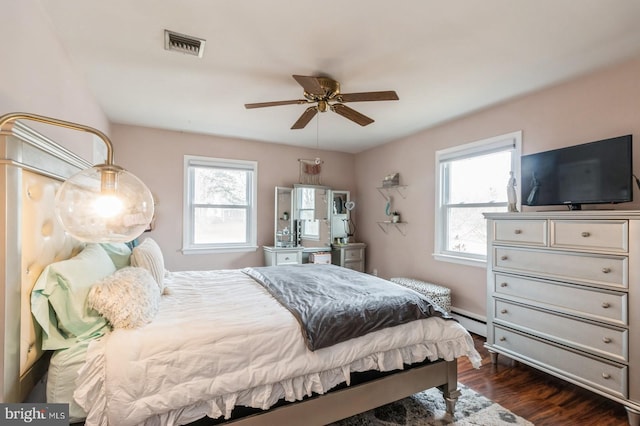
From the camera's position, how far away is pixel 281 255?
440 cm

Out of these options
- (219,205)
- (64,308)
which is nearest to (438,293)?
(219,205)

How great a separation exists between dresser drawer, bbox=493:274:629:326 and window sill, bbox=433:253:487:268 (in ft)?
2.28

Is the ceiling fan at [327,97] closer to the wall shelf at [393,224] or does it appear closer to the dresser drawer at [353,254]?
the wall shelf at [393,224]

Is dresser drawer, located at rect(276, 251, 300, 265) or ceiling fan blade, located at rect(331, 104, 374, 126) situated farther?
dresser drawer, located at rect(276, 251, 300, 265)

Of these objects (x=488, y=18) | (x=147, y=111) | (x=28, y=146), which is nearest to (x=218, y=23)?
(x=28, y=146)

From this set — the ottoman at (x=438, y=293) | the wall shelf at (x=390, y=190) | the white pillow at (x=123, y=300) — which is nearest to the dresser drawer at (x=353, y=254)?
the wall shelf at (x=390, y=190)

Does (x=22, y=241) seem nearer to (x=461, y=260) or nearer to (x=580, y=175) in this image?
(x=580, y=175)

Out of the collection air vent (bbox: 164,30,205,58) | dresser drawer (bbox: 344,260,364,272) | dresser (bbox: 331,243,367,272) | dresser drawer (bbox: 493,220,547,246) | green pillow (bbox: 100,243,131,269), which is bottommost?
dresser drawer (bbox: 344,260,364,272)

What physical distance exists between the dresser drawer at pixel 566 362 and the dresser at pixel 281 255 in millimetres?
2743

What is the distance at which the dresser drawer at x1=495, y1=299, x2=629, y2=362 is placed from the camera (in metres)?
1.92

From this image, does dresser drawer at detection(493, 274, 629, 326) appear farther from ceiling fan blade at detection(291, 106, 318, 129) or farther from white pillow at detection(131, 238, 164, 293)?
white pillow at detection(131, 238, 164, 293)

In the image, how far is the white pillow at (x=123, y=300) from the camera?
4.66 ft

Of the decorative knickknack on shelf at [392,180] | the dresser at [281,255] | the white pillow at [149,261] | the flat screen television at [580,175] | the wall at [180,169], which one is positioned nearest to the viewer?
the white pillow at [149,261]

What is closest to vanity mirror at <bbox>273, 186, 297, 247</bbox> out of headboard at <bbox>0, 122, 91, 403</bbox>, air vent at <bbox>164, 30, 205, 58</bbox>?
air vent at <bbox>164, 30, 205, 58</bbox>
